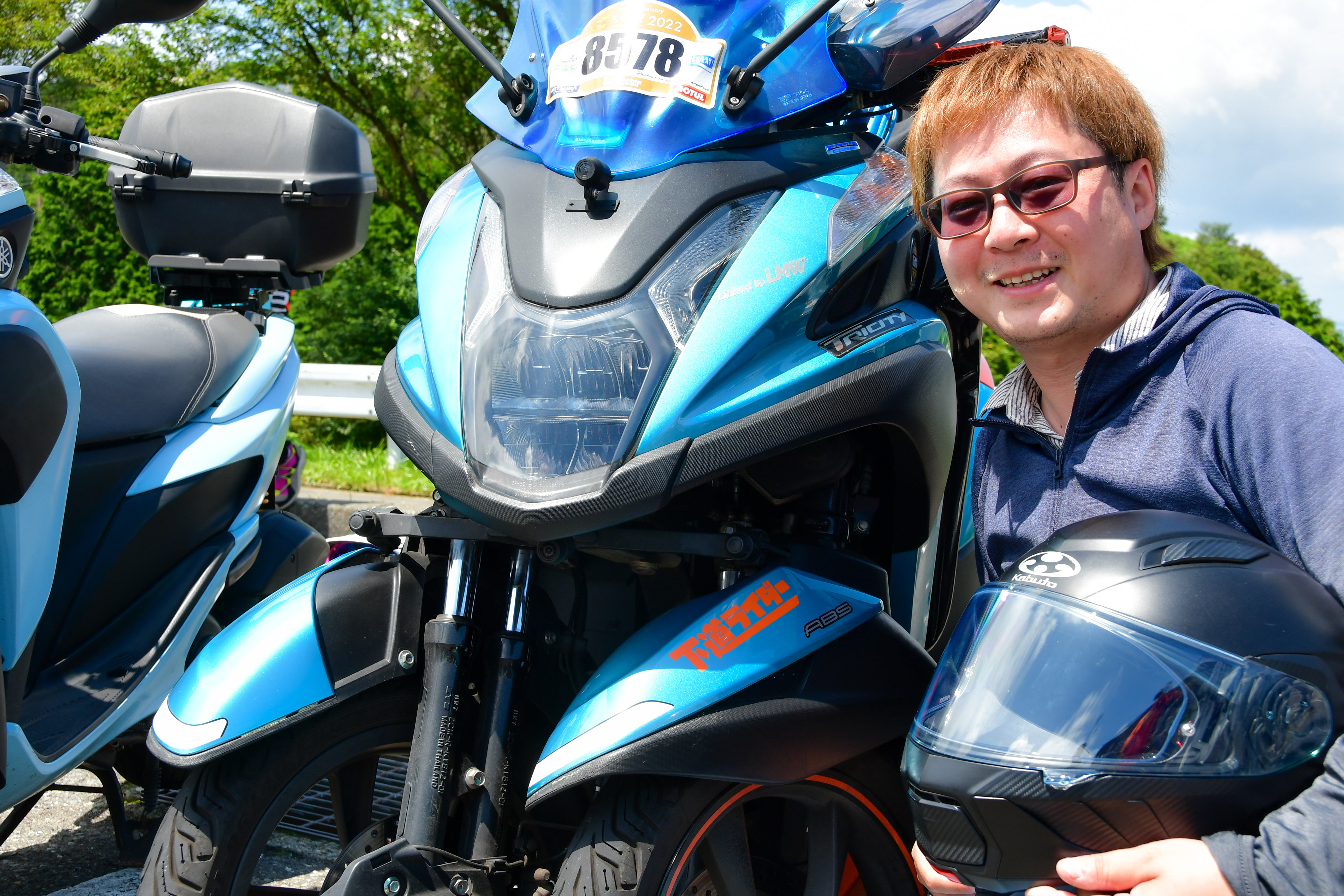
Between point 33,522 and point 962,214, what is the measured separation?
174 centimetres

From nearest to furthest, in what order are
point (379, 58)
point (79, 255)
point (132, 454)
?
point (132, 454), point (79, 255), point (379, 58)

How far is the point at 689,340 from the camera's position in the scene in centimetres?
156

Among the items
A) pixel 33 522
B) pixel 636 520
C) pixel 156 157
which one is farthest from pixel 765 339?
pixel 156 157

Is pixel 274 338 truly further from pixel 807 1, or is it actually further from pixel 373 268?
pixel 373 268

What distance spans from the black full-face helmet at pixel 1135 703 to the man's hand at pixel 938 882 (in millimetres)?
99

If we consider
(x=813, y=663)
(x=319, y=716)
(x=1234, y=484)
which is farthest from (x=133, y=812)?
(x=1234, y=484)

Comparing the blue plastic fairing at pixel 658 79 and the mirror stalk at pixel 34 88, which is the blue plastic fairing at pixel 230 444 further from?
the blue plastic fairing at pixel 658 79

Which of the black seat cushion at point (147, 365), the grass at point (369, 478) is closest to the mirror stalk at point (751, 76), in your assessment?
the black seat cushion at point (147, 365)

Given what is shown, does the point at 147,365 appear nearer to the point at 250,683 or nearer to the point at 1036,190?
the point at 250,683

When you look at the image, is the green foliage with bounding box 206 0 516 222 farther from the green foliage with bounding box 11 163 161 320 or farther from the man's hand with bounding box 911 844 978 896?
the man's hand with bounding box 911 844 978 896

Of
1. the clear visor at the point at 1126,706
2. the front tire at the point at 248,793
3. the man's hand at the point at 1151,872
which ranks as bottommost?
the front tire at the point at 248,793

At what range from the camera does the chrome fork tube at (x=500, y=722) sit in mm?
1582

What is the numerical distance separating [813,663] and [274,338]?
206 centimetres

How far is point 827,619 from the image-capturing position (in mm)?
1639
